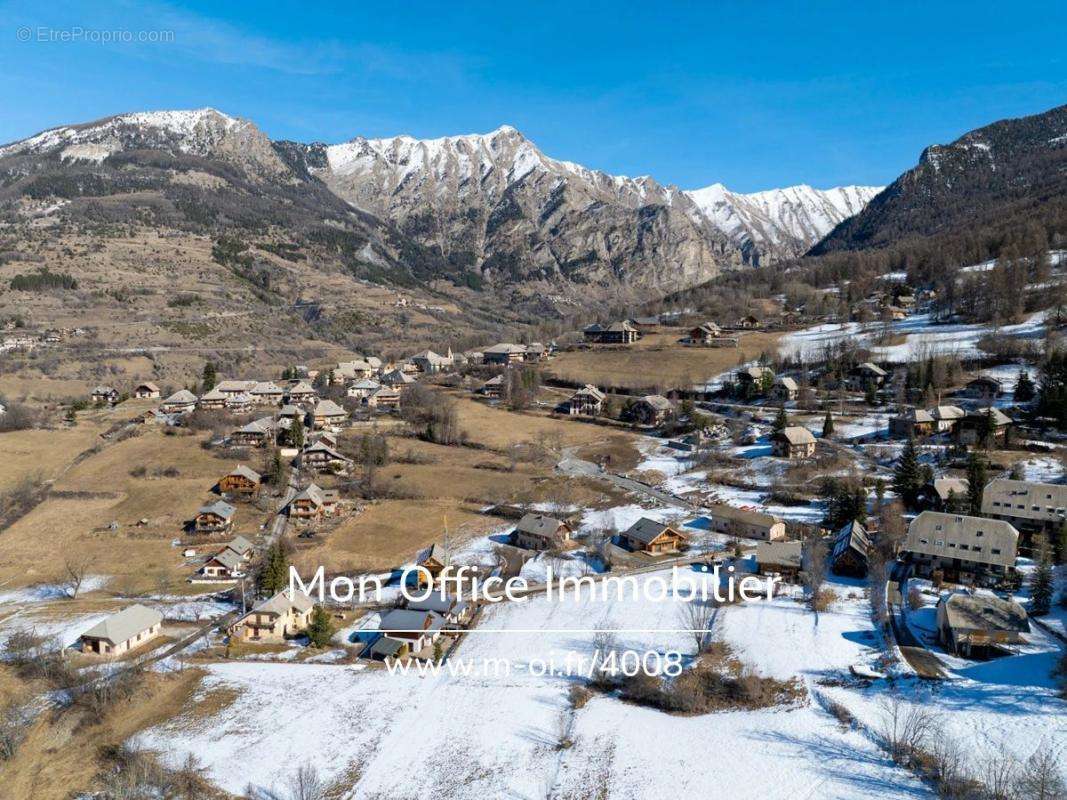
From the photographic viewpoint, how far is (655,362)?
106438 mm

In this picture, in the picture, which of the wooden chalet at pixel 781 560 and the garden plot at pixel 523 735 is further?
A: the wooden chalet at pixel 781 560

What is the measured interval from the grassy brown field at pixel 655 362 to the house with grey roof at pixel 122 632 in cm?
6768

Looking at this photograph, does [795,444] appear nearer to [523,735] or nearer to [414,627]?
[414,627]

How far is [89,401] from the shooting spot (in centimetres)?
9075

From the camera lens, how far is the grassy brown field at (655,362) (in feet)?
319

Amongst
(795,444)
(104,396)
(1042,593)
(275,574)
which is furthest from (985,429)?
(104,396)

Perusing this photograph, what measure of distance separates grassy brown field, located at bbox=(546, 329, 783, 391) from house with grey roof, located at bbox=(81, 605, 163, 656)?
222 feet

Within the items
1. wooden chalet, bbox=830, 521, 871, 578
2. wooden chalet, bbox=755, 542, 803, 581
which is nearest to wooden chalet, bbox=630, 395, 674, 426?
wooden chalet, bbox=830, 521, 871, 578

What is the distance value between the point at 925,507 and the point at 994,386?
31022mm

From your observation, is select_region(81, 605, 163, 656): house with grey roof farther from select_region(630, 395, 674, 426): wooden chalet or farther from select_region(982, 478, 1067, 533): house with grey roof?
select_region(630, 395, 674, 426): wooden chalet

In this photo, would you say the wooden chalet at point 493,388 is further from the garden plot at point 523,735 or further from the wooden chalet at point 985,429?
the garden plot at point 523,735

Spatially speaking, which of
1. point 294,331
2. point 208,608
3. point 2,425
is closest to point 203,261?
point 294,331

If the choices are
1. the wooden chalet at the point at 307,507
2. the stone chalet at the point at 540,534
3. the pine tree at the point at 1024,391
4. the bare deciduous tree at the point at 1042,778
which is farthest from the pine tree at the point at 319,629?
the pine tree at the point at 1024,391

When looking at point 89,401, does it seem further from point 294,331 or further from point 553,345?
point 553,345
